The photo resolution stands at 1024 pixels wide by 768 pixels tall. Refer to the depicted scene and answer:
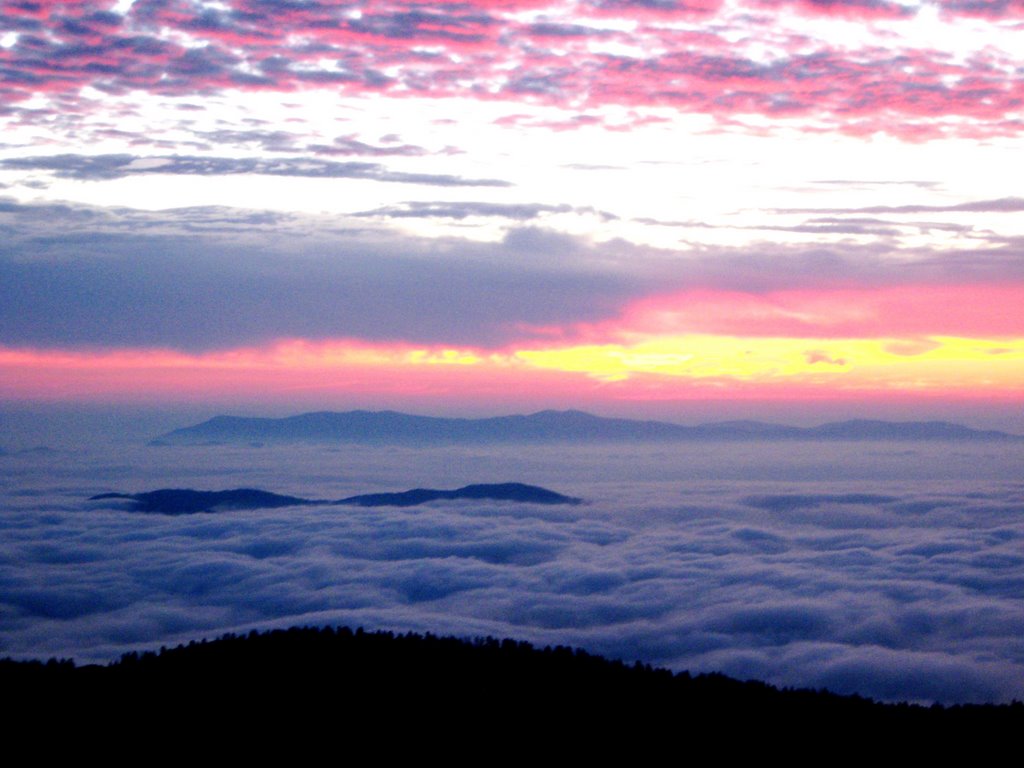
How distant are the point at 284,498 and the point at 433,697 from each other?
5431 inches

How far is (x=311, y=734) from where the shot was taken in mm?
20422

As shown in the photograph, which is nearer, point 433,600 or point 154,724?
point 154,724

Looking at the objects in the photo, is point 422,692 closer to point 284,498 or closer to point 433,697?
point 433,697

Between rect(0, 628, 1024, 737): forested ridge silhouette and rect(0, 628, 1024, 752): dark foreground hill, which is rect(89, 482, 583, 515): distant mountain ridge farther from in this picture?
rect(0, 628, 1024, 752): dark foreground hill

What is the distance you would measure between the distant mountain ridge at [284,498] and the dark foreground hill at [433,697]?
11821cm

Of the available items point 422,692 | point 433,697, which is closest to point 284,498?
point 422,692

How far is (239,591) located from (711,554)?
1910 inches

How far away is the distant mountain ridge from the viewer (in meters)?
145

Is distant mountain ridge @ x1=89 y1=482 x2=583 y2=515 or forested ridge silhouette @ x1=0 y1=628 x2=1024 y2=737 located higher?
distant mountain ridge @ x1=89 y1=482 x2=583 y2=515

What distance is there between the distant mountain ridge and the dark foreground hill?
118 metres

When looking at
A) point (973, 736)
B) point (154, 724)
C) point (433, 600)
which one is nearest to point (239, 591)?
point (433, 600)

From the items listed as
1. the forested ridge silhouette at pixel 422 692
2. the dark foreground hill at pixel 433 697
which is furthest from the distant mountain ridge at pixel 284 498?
the dark foreground hill at pixel 433 697

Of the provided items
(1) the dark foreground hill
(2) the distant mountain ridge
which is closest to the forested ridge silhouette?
(1) the dark foreground hill

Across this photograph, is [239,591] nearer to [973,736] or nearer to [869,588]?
[869,588]
